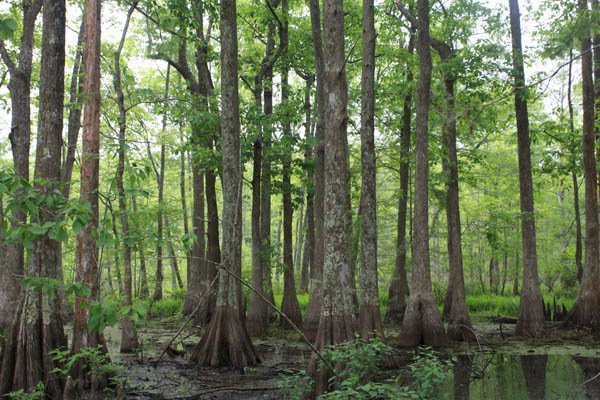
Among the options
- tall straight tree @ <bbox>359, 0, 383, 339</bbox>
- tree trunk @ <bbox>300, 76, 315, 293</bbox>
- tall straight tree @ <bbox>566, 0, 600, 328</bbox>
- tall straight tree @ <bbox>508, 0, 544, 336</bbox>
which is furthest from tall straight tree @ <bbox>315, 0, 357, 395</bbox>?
tall straight tree @ <bbox>566, 0, 600, 328</bbox>

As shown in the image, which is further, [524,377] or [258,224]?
[258,224]

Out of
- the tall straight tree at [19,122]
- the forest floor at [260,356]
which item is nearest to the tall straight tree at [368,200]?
the forest floor at [260,356]

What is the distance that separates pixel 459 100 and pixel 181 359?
8667mm

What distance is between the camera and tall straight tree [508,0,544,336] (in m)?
12.3

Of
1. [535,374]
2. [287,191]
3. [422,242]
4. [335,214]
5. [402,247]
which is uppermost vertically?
[287,191]

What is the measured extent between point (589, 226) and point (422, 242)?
442 centimetres

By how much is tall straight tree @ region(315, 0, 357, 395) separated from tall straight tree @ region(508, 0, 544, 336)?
215 inches

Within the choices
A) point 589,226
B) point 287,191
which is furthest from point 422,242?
point 287,191

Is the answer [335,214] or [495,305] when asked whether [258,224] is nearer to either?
[335,214]

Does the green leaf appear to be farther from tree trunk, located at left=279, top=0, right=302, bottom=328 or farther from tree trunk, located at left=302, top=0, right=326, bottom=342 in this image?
tree trunk, located at left=279, top=0, right=302, bottom=328

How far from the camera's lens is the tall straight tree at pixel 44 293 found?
6.75 meters

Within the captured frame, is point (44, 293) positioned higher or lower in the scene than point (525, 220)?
lower

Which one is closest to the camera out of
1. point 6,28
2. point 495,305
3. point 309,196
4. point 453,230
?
point 6,28

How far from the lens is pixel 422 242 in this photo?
39.5ft
